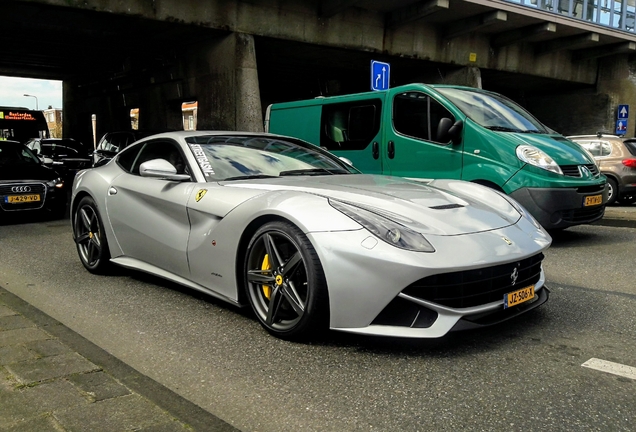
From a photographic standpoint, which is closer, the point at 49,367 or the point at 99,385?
the point at 99,385

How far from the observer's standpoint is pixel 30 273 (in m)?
5.59

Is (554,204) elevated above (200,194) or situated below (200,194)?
below

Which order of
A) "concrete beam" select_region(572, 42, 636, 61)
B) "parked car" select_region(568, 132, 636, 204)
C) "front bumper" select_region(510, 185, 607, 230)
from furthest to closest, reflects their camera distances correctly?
"concrete beam" select_region(572, 42, 636, 61)
"parked car" select_region(568, 132, 636, 204)
"front bumper" select_region(510, 185, 607, 230)

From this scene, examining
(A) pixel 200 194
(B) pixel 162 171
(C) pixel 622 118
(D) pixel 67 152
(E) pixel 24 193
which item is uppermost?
(C) pixel 622 118

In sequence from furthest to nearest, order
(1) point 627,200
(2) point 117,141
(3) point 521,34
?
(3) point 521,34, (2) point 117,141, (1) point 627,200

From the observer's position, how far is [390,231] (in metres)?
3.15

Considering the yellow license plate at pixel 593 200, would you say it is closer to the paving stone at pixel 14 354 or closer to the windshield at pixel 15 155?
the paving stone at pixel 14 354

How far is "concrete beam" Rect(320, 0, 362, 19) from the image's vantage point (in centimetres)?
1652

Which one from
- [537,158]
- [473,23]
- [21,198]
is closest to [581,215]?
[537,158]

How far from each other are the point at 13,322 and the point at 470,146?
5.31m

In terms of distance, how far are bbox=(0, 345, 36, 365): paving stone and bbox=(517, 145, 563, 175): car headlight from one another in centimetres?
545

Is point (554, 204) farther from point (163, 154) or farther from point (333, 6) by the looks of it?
point (333, 6)

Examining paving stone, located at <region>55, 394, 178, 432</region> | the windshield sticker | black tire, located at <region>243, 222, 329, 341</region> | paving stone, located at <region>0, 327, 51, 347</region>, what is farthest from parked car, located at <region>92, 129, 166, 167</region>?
paving stone, located at <region>55, 394, 178, 432</region>

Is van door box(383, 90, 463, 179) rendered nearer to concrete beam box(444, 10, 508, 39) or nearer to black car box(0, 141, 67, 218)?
black car box(0, 141, 67, 218)
